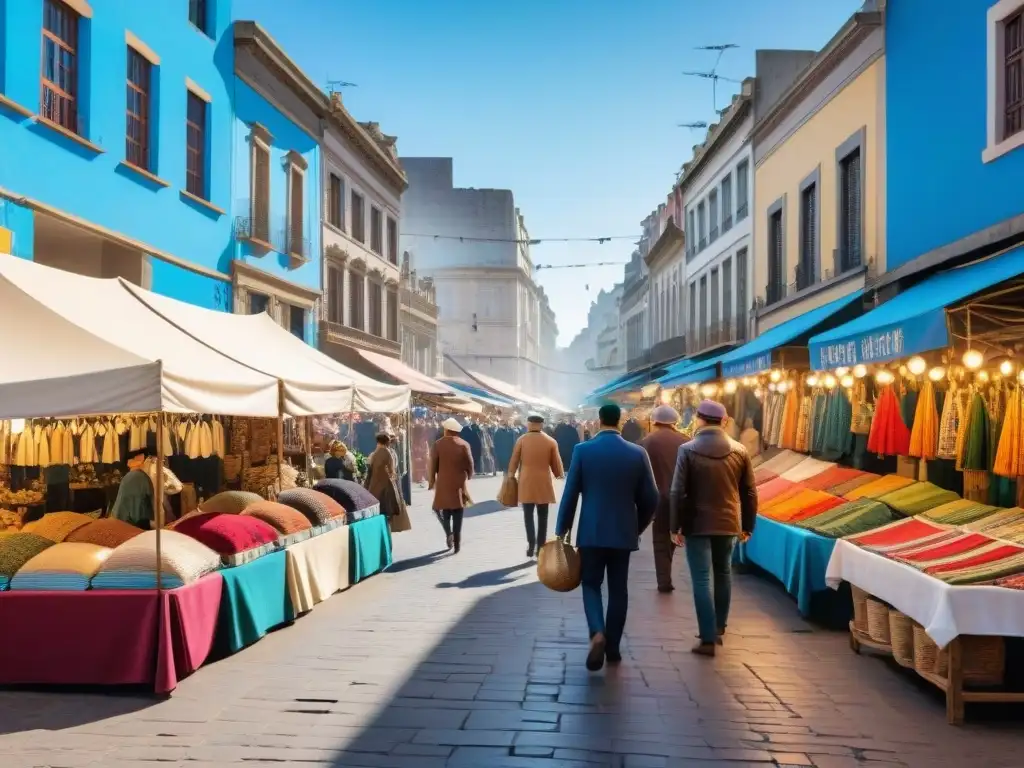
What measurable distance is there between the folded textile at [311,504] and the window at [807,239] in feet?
40.3

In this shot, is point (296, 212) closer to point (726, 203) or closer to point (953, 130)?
point (726, 203)

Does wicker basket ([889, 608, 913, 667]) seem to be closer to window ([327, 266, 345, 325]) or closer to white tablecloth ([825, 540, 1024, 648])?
white tablecloth ([825, 540, 1024, 648])

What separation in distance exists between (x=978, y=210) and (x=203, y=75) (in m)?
13.8

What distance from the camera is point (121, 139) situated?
15195 millimetres

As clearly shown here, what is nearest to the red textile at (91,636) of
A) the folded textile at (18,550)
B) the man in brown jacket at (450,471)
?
the folded textile at (18,550)

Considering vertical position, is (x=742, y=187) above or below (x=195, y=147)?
above

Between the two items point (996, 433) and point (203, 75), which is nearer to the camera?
point (996, 433)

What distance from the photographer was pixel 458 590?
10.2m

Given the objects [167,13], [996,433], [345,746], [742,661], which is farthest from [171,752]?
[167,13]

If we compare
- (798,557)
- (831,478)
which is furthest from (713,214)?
(798,557)

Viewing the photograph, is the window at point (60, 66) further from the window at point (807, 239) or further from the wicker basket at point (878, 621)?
the window at point (807, 239)

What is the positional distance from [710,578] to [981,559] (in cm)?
196

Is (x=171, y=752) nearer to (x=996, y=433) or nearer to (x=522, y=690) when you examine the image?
(x=522, y=690)

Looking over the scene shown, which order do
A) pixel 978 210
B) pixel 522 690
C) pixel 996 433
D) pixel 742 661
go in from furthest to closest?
pixel 978 210 < pixel 996 433 < pixel 742 661 < pixel 522 690
